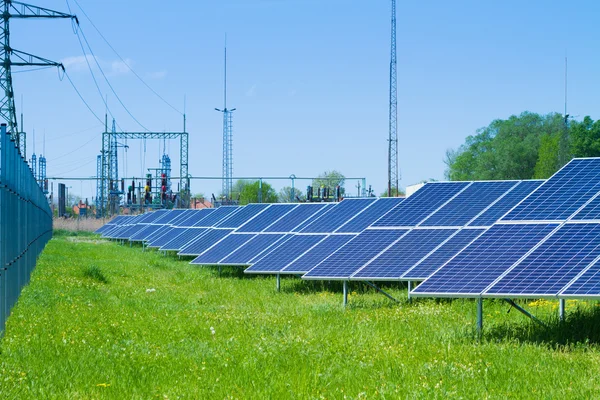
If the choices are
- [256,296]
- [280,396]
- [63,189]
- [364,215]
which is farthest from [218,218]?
[63,189]

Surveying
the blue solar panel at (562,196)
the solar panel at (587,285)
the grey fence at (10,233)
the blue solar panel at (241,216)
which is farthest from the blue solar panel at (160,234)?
the solar panel at (587,285)

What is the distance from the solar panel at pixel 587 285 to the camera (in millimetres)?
8734

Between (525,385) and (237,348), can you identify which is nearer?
(525,385)

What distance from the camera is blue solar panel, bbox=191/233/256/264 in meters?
19.7

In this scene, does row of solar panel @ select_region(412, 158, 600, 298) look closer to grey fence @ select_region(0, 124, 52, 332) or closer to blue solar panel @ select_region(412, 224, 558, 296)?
blue solar panel @ select_region(412, 224, 558, 296)

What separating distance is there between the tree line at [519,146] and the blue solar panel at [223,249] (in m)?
69.2

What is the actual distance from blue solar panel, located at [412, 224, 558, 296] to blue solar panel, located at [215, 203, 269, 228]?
49.7 feet

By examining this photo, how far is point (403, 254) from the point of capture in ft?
43.1

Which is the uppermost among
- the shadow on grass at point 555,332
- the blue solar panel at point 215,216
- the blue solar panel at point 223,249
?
the blue solar panel at point 215,216

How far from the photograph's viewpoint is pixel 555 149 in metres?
81.6

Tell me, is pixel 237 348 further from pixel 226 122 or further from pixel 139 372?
pixel 226 122

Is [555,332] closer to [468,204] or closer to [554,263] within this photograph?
[554,263]

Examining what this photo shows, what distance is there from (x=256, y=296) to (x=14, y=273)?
14.9 ft

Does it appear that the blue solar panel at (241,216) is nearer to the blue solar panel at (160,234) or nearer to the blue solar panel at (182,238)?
the blue solar panel at (182,238)
